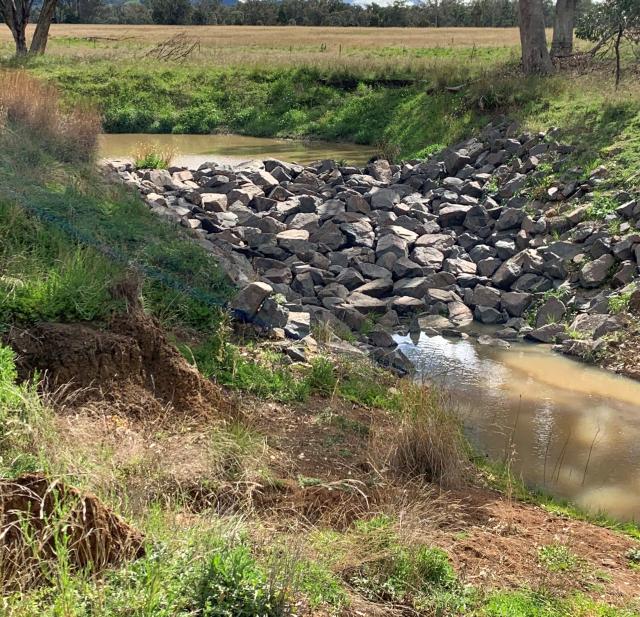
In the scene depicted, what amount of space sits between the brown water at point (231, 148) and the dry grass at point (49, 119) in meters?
6.52

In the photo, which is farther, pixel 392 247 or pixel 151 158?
pixel 151 158

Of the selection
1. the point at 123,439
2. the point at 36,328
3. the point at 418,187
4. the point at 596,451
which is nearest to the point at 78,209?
the point at 36,328

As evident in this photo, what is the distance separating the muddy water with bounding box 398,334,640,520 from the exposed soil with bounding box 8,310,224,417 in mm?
2947

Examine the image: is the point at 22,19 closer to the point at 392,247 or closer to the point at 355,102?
the point at 355,102

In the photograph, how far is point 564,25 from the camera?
2791 centimetres

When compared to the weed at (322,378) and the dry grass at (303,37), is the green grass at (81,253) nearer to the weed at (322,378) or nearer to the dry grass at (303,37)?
the weed at (322,378)

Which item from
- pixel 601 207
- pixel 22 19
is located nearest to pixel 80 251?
pixel 601 207

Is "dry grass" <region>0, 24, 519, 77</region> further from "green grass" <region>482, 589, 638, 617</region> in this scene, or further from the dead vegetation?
"green grass" <region>482, 589, 638, 617</region>

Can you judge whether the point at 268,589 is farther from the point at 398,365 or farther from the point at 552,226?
the point at 552,226

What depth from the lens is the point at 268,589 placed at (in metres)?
3.99

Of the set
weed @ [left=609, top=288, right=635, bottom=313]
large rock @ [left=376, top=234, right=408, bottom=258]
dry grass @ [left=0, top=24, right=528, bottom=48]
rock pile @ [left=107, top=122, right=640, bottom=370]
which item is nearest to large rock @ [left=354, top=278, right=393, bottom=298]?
rock pile @ [left=107, top=122, right=640, bottom=370]

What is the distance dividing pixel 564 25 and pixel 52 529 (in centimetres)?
2754

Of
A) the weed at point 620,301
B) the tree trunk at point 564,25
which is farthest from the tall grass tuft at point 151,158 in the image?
the tree trunk at point 564,25

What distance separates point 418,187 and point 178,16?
204 ft
